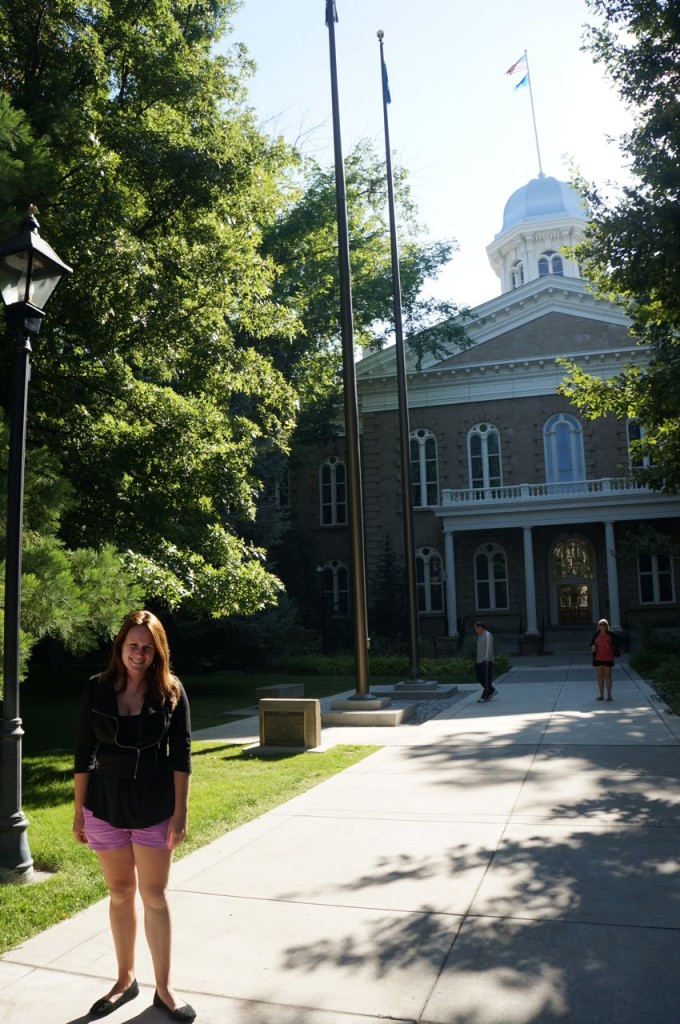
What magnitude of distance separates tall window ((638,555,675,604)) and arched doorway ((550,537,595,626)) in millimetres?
2067

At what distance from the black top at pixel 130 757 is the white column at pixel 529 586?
29.9m

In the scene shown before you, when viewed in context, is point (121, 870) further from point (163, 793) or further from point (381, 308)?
point (381, 308)

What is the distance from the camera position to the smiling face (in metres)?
3.86

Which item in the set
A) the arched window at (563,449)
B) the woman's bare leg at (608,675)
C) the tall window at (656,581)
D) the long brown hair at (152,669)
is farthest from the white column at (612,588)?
the long brown hair at (152,669)

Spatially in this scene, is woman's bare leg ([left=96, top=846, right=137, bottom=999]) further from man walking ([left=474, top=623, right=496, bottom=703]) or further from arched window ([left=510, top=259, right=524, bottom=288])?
arched window ([left=510, top=259, right=524, bottom=288])

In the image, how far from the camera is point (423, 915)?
4.98m

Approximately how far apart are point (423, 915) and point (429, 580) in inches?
1268

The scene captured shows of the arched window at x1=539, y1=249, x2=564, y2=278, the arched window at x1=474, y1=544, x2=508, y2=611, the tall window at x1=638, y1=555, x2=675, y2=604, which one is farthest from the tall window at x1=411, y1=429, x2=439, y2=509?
the arched window at x1=539, y1=249, x2=564, y2=278

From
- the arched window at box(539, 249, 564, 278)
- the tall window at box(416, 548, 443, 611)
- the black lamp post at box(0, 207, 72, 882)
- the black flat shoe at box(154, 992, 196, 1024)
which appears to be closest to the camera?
the black flat shoe at box(154, 992, 196, 1024)

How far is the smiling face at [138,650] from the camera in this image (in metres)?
3.86

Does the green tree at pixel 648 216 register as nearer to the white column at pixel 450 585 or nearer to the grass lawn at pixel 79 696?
the grass lawn at pixel 79 696

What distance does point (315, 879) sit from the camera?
5.74 meters

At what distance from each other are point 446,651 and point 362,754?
2212 cm

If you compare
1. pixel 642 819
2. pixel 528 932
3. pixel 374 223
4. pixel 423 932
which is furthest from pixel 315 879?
pixel 374 223
